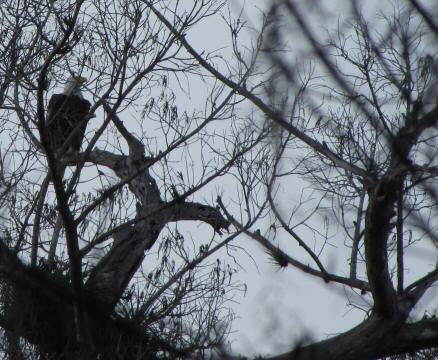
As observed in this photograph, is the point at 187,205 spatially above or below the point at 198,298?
above

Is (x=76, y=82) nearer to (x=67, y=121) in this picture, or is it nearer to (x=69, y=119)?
(x=67, y=121)

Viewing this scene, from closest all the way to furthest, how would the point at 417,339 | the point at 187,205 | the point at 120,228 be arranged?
the point at 417,339
the point at 120,228
the point at 187,205

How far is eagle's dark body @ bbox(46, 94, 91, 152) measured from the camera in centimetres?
458

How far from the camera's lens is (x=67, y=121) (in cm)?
Answer: 511

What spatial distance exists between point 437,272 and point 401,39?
136 cm

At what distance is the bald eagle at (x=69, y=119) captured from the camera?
4.51m

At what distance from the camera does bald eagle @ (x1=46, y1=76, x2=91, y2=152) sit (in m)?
4.51

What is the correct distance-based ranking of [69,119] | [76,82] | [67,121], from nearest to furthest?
[76,82], [67,121], [69,119]

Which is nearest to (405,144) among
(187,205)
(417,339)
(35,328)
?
(417,339)

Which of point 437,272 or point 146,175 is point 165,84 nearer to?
point 146,175

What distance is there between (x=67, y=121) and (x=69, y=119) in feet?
0.43

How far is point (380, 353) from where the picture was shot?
2.97 meters

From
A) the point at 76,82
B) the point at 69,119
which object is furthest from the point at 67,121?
the point at 76,82

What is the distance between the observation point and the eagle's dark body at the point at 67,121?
4578mm
